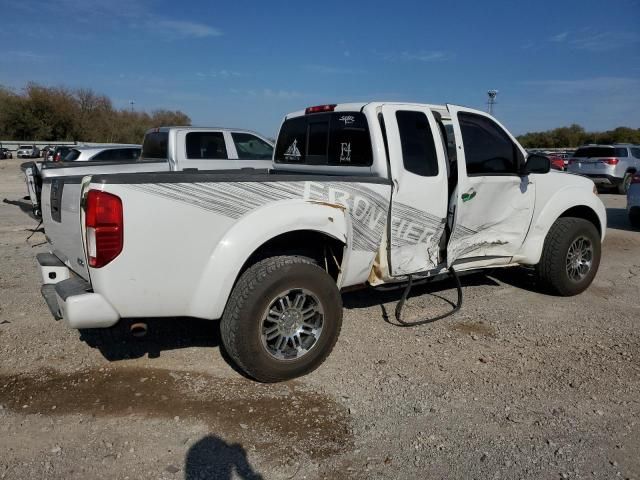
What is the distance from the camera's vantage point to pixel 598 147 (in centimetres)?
1775

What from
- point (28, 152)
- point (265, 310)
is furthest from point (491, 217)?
point (28, 152)

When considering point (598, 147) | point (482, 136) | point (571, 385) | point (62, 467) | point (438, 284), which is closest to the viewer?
point (62, 467)

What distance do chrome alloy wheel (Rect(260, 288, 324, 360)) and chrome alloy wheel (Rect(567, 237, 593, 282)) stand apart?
3.17m

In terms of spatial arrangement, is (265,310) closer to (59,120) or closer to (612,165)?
(612,165)

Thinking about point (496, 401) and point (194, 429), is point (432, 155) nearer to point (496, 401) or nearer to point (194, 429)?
point (496, 401)

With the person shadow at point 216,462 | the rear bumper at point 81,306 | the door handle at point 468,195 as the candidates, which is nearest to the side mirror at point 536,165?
the door handle at point 468,195

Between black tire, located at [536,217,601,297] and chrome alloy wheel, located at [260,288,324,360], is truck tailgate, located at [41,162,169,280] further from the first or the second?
black tire, located at [536,217,601,297]

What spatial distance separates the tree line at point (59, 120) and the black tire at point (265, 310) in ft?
176

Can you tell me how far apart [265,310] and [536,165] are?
305 centimetres

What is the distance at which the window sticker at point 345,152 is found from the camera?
14.6 feet

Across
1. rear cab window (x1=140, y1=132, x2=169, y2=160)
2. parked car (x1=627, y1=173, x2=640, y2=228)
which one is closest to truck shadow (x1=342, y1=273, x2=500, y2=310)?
rear cab window (x1=140, y1=132, x2=169, y2=160)

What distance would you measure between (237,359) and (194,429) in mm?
527

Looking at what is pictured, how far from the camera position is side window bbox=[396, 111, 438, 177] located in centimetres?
424

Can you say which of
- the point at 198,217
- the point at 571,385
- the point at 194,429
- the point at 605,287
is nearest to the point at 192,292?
the point at 198,217
